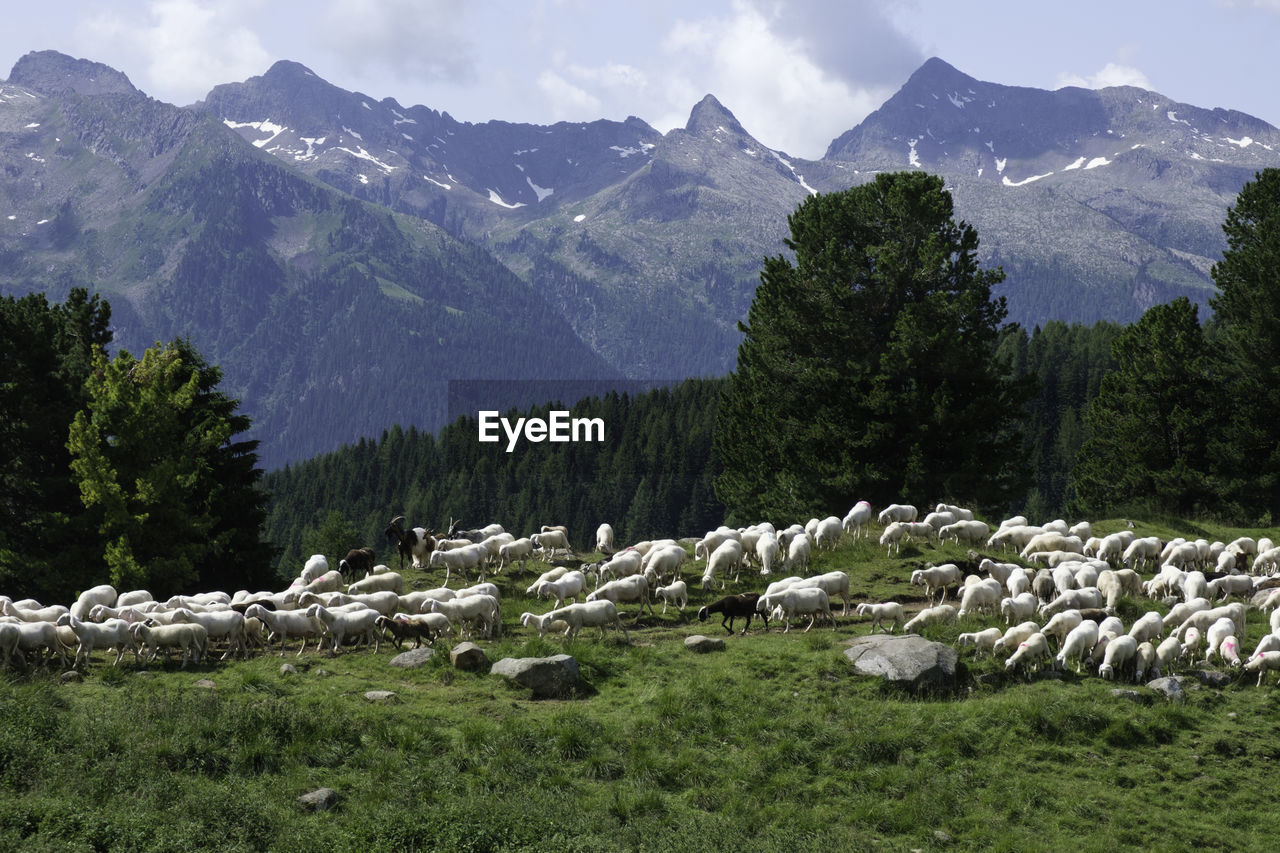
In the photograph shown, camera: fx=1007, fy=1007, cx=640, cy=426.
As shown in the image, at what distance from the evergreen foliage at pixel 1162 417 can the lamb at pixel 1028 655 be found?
4197 cm

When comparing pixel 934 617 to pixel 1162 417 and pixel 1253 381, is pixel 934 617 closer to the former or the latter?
pixel 1253 381

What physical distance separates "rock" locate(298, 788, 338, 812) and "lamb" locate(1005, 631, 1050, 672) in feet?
47.0

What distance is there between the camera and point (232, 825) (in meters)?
15.9

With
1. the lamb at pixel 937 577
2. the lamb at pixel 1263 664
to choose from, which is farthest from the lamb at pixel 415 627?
the lamb at pixel 1263 664

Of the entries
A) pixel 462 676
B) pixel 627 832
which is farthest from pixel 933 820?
pixel 462 676

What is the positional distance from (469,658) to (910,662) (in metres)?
9.73

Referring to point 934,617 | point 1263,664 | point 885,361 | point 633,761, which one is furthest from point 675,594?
point 885,361

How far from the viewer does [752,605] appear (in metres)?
26.5

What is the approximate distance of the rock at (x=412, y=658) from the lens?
2311 centimetres

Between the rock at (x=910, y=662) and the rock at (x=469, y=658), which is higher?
the rock at (x=910, y=662)

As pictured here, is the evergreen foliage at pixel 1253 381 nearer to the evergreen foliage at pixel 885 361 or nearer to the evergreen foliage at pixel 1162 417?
the evergreen foliage at pixel 1162 417

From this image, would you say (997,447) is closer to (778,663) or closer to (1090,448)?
(1090,448)

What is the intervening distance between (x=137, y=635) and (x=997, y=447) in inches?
1614

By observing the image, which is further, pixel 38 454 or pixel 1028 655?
pixel 38 454
